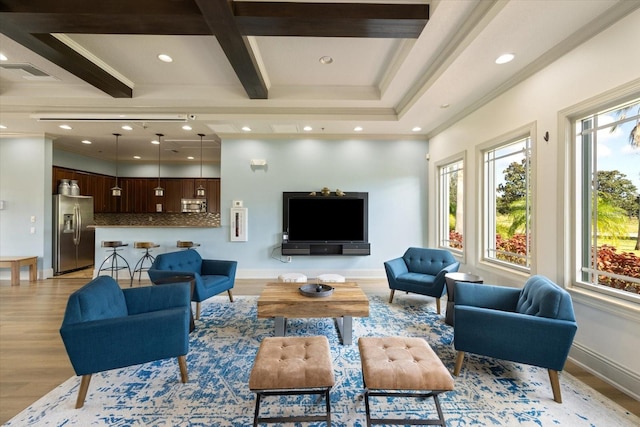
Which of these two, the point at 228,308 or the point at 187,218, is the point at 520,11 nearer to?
the point at 228,308

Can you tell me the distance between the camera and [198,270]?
4.01 metres

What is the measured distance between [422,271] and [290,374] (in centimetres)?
309

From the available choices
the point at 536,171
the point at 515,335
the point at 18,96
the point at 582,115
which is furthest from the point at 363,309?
the point at 18,96

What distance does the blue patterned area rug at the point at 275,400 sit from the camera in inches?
71.1

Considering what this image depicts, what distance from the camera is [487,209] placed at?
3.89 meters

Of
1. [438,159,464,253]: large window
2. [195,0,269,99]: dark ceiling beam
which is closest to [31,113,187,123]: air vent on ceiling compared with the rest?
[195,0,269,99]: dark ceiling beam

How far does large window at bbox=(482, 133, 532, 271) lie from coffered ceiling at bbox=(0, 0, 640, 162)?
2.48 ft

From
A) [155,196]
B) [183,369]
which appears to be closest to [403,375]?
[183,369]

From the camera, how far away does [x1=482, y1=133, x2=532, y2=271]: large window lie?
3.24m

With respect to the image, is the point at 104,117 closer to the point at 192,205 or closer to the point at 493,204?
the point at 192,205

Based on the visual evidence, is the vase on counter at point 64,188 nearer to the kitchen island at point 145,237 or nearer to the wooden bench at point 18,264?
the wooden bench at point 18,264

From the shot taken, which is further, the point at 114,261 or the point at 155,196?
the point at 155,196

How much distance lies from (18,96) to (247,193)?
3.53 meters

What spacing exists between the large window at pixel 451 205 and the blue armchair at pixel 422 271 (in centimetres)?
56
